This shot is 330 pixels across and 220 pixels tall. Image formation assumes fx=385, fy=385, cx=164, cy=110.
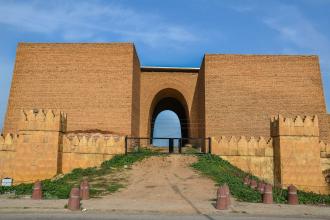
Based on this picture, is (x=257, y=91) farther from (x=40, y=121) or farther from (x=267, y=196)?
(x=267, y=196)

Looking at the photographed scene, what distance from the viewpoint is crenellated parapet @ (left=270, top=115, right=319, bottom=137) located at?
1792cm

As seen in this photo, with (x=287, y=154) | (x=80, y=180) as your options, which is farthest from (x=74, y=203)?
(x=287, y=154)

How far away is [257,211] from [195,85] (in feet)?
62.4

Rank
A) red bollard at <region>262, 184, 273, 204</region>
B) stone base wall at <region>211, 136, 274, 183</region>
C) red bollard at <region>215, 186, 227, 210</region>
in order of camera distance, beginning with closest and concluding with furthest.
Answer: red bollard at <region>215, 186, 227, 210</region>
red bollard at <region>262, 184, 273, 204</region>
stone base wall at <region>211, 136, 274, 183</region>

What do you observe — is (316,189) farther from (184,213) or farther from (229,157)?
(184,213)

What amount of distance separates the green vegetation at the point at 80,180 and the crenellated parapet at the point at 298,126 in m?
6.47

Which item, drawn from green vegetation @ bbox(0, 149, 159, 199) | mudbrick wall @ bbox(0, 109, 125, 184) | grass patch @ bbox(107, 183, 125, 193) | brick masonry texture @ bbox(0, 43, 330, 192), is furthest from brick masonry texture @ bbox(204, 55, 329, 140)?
grass patch @ bbox(107, 183, 125, 193)

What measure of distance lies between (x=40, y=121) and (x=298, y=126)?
11.8m

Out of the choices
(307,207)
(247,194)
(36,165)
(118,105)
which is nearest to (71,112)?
(118,105)

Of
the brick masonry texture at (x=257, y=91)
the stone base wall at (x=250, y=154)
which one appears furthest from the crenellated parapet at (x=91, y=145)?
the brick masonry texture at (x=257, y=91)

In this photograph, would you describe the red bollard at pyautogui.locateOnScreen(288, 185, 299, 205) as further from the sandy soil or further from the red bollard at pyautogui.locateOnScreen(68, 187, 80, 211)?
the red bollard at pyautogui.locateOnScreen(68, 187, 80, 211)

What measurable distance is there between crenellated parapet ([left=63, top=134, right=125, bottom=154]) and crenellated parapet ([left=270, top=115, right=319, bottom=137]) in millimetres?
7632

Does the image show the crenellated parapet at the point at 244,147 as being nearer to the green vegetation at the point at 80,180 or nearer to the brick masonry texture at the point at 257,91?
the green vegetation at the point at 80,180

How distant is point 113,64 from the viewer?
2305 centimetres
